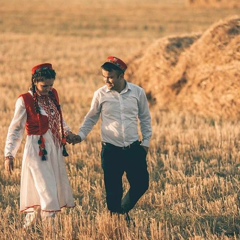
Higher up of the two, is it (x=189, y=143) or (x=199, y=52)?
(x=199, y=52)

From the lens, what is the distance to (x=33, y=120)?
5547mm

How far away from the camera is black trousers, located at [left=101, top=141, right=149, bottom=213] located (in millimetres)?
5648

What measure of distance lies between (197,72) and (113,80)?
658cm

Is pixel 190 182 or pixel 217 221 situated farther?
pixel 190 182

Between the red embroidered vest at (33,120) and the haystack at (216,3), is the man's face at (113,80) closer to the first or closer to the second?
the red embroidered vest at (33,120)

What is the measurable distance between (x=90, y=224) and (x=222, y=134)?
167 inches

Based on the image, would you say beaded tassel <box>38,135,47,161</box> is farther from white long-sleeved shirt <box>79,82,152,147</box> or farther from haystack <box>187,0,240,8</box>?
haystack <box>187,0,240,8</box>

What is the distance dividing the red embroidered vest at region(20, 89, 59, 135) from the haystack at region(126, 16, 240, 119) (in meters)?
6.07

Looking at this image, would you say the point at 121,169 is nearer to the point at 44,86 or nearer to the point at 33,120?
the point at 33,120

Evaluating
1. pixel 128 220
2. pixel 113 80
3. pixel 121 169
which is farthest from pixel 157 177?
pixel 113 80

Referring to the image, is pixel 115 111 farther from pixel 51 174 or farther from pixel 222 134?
pixel 222 134

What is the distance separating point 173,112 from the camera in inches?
473

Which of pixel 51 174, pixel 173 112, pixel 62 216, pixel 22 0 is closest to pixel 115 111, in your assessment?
pixel 51 174

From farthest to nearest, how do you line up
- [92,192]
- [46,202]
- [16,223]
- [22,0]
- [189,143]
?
[22,0], [189,143], [92,192], [16,223], [46,202]
